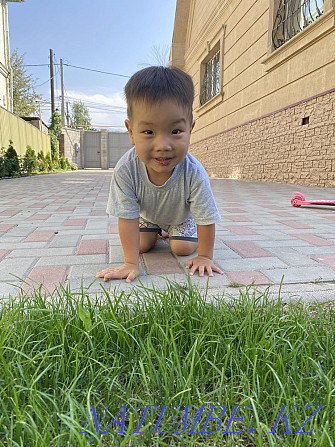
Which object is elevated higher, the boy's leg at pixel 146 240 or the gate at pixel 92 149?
the gate at pixel 92 149

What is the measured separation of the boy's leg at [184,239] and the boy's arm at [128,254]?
349 millimetres

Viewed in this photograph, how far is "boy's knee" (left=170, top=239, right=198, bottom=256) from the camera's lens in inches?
83.0

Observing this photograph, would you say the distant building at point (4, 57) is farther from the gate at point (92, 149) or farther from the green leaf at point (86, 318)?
the green leaf at point (86, 318)

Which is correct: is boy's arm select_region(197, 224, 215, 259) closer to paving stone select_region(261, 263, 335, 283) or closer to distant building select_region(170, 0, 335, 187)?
paving stone select_region(261, 263, 335, 283)

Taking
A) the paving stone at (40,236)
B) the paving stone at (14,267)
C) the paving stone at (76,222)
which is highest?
the paving stone at (76,222)

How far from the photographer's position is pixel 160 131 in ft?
4.95

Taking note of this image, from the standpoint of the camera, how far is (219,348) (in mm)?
1086

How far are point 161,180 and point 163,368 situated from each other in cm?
113

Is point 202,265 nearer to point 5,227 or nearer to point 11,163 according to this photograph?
point 5,227

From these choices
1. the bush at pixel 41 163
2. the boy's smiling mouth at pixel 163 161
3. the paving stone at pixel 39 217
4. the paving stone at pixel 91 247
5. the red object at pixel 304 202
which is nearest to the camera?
the boy's smiling mouth at pixel 163 161

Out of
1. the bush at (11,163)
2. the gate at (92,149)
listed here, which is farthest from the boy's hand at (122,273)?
the gate at (92,149)

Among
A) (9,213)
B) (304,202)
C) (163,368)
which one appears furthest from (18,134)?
(163,368)

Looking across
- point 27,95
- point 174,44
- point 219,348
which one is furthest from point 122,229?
point 27,95

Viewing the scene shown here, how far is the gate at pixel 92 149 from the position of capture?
30.3 meters
